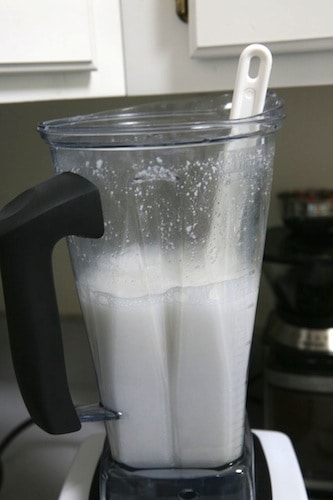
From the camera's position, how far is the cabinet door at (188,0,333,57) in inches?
16.0

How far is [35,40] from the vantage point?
1.35 feet

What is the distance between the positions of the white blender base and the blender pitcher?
0.04 m

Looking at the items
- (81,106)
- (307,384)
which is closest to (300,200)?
(307,384)

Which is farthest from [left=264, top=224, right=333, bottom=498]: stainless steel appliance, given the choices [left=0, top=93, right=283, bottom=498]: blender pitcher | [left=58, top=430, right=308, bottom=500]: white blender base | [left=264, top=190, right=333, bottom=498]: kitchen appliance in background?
[left=0, top=93, right=283, bottom=498]: blender pitcher

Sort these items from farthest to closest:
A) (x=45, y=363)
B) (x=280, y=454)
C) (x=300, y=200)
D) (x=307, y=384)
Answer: (x=300, y=200)
(x=307, y=384)
(x=280, y=454)
(x=45, y=363)

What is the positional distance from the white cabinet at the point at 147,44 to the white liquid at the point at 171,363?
0.18 m

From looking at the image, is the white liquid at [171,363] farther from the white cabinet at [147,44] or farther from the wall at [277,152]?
the wall at [277,152]

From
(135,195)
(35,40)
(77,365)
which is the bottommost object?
(77,365)

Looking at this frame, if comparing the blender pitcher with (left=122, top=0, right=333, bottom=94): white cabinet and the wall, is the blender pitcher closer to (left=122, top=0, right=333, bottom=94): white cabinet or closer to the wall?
(left=122, top=0, right=333, bottom=94): white cabinet

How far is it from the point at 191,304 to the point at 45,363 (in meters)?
0.10

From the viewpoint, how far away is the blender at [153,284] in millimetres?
338

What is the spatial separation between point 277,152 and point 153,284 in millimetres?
478

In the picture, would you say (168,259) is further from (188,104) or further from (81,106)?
(81,106)

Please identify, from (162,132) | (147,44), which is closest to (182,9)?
(147,44)
